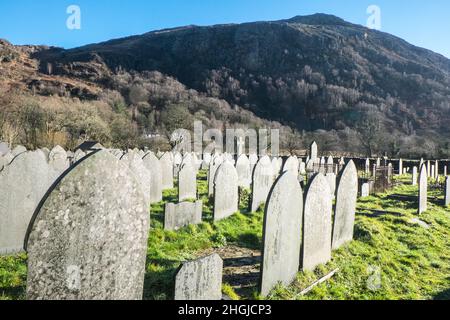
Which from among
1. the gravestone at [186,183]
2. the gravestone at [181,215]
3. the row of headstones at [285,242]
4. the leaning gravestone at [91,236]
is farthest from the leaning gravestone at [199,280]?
the gravestone at [186,183]

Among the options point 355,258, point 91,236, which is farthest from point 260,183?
point 91,236

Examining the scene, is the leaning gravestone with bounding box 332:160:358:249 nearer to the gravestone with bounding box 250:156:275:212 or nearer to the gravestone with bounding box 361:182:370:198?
the gravestone with bounding box 250:156:275:212

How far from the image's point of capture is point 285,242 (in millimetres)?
5316

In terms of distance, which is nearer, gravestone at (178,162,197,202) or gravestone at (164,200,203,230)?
gravestone at (164,200,203,230)

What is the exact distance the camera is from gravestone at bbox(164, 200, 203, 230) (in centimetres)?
750

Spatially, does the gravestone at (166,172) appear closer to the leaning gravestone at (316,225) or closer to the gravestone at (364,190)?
the gravestone at (364,190)

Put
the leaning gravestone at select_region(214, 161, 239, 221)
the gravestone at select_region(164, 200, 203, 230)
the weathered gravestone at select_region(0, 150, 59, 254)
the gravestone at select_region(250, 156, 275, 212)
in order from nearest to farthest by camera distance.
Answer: the weathered gravestone at select_region(0, 150, 59, 254) → the gravestone at select_region(164, 200, 203, 230) → the leaning gravestone at select_region(214, 161, 239, 221) → the gravestone at select_region(250, 156, 275, 212)

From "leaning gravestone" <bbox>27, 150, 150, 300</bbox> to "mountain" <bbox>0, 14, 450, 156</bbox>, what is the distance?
79.3 meters

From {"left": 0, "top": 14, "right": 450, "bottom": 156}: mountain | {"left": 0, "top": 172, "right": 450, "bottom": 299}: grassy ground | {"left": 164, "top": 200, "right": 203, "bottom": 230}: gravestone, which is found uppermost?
{"left": 0, "top": 14, "right": 450, "bottom": 156}: mountain

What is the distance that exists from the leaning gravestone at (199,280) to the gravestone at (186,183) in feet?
22.3

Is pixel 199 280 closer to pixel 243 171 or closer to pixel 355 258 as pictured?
pixel 355 258

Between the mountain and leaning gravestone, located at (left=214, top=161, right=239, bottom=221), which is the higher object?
the mountain

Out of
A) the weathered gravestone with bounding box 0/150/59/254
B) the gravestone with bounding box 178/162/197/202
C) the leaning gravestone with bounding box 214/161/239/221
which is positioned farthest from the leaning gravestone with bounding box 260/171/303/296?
the gravestone with bounding box 178/162/197/202

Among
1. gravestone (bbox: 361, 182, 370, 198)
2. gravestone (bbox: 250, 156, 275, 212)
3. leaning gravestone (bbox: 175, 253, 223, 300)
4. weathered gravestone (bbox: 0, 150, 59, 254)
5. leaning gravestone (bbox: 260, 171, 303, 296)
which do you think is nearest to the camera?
leaning gravestone (bbox: 175, 253, 223, 300)
